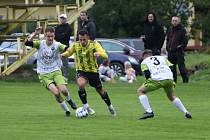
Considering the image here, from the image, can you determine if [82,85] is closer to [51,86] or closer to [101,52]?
[51,86]

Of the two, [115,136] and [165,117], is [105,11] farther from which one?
[115,136]

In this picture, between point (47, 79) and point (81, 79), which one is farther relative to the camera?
point (47, 79)

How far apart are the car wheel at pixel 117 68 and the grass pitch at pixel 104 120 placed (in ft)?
41.6

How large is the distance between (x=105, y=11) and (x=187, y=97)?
32216 millimetres

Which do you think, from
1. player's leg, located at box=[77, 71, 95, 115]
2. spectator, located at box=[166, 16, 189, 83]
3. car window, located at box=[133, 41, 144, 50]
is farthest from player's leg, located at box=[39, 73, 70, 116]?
car window, located at box=[133, 41, 144, 50]

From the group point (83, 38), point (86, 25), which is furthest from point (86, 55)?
point (86, 25)

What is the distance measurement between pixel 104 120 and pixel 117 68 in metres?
21.1

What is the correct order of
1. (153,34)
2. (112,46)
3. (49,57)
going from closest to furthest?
1. (49,57)
2. (153,34)
3. (112,46)

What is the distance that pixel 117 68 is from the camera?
36.9 metres

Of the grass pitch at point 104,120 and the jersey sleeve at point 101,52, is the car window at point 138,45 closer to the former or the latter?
the grass pitch at point 104,120

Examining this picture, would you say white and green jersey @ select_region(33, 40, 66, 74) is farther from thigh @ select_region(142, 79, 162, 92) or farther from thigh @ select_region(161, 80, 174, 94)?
thigh @ select_region(161, 80, 174, 94)

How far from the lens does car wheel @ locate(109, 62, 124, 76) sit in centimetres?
3662

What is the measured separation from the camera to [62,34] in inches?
1041

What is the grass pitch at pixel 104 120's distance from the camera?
1332cm
